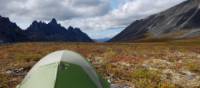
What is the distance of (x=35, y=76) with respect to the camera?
49.9 ft

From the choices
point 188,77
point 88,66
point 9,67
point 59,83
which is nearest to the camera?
point 59,83

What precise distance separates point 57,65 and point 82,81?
1.32 m

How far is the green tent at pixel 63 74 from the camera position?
562 inches

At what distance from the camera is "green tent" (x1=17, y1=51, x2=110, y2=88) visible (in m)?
14.3

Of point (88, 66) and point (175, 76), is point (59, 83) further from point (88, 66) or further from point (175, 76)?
point (175, 76)

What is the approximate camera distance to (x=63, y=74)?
1454 cm

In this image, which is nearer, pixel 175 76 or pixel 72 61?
pixel 72 61

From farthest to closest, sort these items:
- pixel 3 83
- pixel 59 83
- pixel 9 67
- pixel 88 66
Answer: pixel 9 67, pixel 3 83, pixel 88 66, pixel 59 83

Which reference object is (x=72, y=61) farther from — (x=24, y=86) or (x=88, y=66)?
(x=24, y=86)

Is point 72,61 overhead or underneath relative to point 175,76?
overhead

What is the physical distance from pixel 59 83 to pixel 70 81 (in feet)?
2.33

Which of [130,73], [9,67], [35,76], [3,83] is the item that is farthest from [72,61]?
[9,67]

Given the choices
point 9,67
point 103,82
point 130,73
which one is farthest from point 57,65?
point 9,67

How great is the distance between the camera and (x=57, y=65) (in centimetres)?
1464
